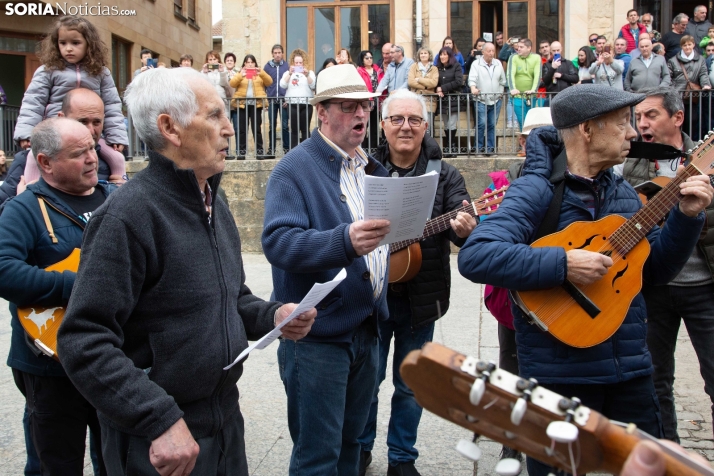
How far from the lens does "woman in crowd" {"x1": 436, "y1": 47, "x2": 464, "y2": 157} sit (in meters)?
11.8

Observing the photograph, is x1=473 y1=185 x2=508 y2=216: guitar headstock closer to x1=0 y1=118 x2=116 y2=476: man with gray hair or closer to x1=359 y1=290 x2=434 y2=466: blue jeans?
x1=359 y1=290 x2=434 y2=466: blue jeans

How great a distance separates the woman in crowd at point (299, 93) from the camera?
12.1 meters

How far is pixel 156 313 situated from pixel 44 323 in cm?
107

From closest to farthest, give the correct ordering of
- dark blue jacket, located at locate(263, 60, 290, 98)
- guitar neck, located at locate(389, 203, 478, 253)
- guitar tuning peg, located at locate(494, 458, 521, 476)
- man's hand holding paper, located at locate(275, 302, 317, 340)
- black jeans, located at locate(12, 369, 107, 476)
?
1. guitar tuning peg, located at locate(494, 458, 521, 476)
2. man's hand holding paper, located at locate(275, 302, 317, 340)
3. black jeans, located at locate(12, 369, 107, 476)
4. guitar neck, located at locate(389, 203, 478, 253)
5. dark blue jacket, located at locate(263, 60, 290, 98)

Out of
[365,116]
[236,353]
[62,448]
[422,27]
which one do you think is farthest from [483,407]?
[422,27]

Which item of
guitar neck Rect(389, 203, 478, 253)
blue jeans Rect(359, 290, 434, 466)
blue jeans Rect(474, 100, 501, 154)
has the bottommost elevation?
blue jeans Rect(359, 290, 434, 466)

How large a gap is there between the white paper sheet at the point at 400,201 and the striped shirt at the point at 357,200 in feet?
0.90

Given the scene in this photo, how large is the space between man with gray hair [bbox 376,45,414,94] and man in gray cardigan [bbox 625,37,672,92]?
3648 millimetres

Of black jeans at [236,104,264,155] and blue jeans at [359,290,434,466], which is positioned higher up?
black jeans at [236,104,264,155]

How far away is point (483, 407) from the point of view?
1501 millimetres

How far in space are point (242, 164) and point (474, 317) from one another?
5621 millimetres

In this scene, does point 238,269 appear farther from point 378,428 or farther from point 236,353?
point 378,428

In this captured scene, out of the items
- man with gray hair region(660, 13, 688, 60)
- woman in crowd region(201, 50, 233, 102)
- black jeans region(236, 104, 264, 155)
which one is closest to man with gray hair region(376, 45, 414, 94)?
black jeans region(236, 104, 264, 155)

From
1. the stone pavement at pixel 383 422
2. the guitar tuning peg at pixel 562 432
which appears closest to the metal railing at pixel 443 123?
the stone pavement at pixel 383 422
